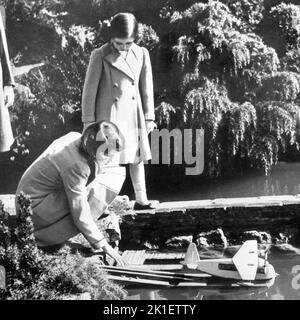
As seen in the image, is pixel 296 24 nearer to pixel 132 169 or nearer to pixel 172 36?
pixel 172 36

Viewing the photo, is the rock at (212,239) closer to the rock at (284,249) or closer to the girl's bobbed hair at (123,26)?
the rock at (284,249)

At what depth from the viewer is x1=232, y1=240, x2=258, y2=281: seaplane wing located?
13.4 feet

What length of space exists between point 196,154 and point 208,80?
2.90 ft

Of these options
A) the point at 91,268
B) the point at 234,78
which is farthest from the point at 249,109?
the point at 91,268

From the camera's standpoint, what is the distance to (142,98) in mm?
4551

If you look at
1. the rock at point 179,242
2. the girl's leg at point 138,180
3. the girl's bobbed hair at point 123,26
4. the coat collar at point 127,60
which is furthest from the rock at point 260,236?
the girl's bobbed hair at point 123,26

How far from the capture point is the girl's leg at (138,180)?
464cm

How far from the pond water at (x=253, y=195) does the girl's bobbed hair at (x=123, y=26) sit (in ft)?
4.58

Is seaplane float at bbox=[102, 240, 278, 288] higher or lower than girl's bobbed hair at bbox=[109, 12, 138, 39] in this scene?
lower

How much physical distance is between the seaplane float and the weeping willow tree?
1156mm

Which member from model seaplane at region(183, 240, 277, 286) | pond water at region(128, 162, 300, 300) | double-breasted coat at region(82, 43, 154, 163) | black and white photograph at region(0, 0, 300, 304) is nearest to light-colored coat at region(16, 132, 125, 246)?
black and white photograph at region(0, 0, 300, 304)

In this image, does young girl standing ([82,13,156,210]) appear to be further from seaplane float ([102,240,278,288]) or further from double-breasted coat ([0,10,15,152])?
seaplane float ([102,240,278,288])

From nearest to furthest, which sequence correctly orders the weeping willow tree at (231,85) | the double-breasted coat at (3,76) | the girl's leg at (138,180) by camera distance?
1. the double-breasted coat at (3,76)
2. the girl's leg at (138,180)
3. the weeping willow tree at (231,85)

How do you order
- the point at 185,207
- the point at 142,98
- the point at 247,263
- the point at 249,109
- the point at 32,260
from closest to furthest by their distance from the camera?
the point at 32,260 → the point at 247,263 → the point at 142,98 → the point at 185,207 → the point at 249,109
